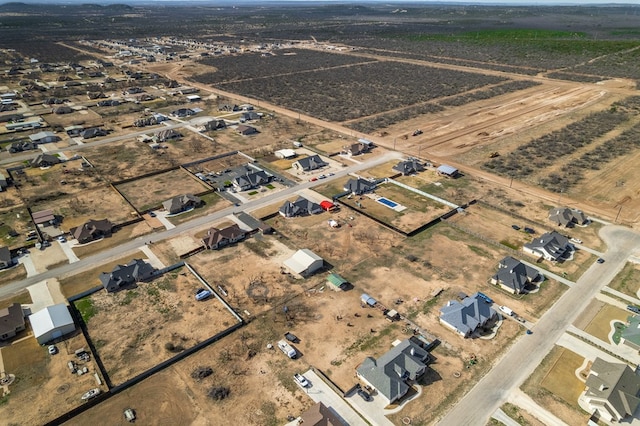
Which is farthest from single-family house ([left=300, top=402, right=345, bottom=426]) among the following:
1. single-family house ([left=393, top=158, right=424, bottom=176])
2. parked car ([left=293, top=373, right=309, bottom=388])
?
single-family house ([left=393, top=158, right=424, bottom=176])

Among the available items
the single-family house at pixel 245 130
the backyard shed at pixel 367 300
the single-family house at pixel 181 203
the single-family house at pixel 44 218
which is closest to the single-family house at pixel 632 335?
the backyard shed at pixel 367 300

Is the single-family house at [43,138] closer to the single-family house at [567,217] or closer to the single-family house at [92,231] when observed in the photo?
the single-family house at [92,231]

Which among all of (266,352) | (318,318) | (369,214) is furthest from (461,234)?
(266,352)

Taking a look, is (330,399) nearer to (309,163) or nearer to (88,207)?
(309,163)

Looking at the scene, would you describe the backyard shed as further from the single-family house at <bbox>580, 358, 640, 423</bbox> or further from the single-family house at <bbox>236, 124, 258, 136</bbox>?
the single-family house at <bbox>236, 124, 258, 136</bbox>

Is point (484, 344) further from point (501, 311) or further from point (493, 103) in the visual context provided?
point (493, 103)

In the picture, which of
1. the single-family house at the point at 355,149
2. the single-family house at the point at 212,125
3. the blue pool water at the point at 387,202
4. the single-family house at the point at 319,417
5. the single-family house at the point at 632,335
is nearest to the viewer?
the single-family house at the point at 319,417

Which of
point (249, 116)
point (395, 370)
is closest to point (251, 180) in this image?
point (249, 116)
